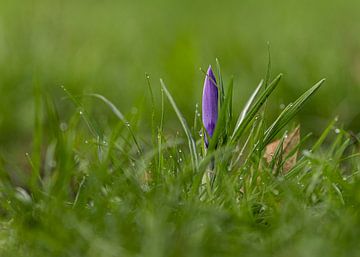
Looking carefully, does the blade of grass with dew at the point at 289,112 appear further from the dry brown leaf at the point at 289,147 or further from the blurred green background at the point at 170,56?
the blurred green background at the point at 170,56

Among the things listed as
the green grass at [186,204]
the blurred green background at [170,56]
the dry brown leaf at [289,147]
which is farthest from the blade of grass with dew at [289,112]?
the blurred green background at [170,56]

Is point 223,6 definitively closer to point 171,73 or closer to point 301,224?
point 171,73

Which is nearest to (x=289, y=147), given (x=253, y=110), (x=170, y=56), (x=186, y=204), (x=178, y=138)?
(x=178, y=138)

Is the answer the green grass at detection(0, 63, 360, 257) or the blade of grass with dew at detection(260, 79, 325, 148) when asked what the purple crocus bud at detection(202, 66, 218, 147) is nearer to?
the green grass at detection(0, 63, 360, 257)

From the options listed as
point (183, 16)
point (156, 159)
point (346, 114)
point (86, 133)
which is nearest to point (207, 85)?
point (156, 159)

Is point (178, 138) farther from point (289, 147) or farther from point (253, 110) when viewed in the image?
point (253, 110)

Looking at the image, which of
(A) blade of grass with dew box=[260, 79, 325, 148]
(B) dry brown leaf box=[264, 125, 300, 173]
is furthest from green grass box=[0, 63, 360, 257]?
(B) dry brown leaf box=[264, 125, 300, 173]
